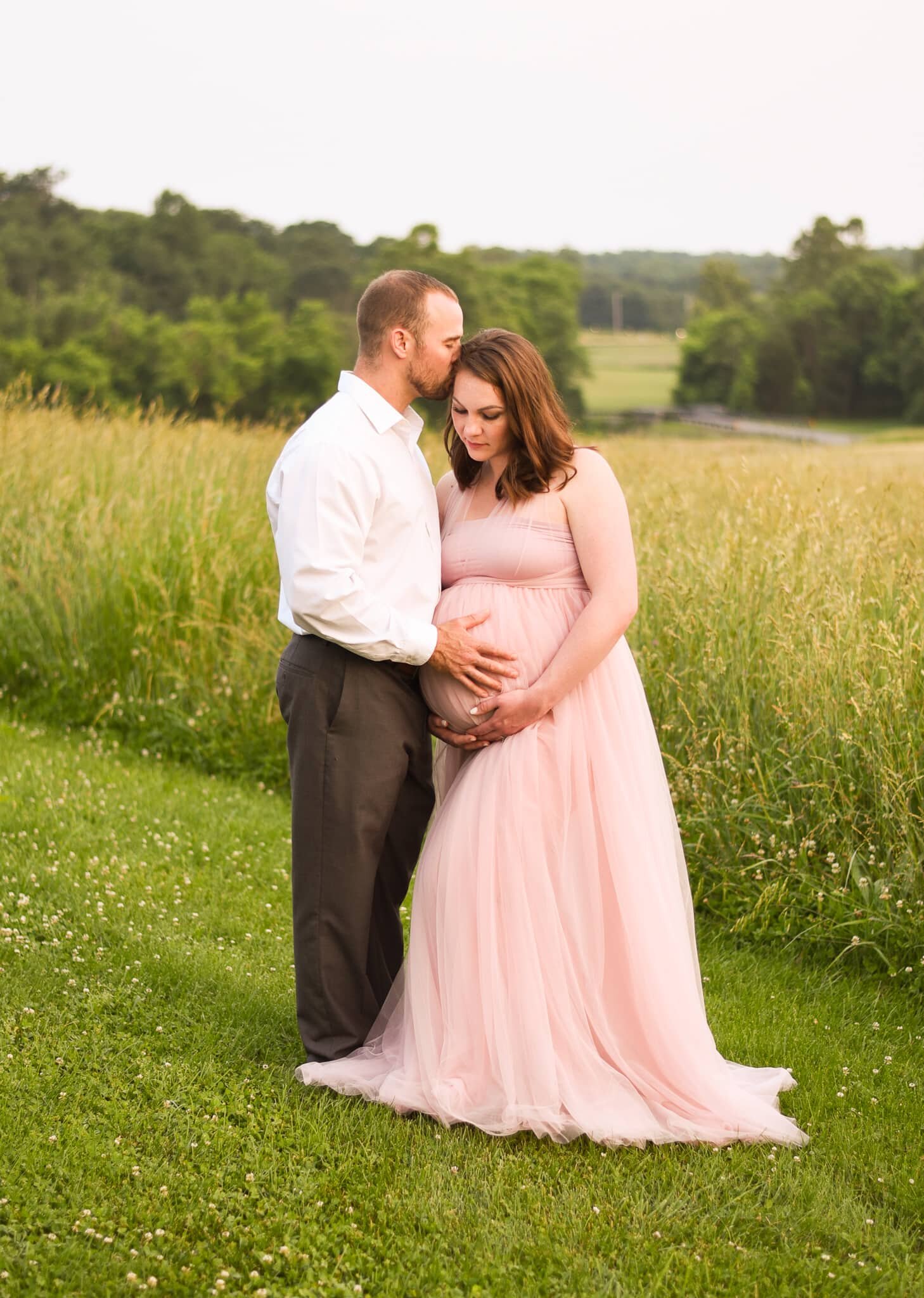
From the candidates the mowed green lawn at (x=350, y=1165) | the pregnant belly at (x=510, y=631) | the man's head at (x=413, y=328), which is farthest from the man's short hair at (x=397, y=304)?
the mowed green lawn at (x=350, y=1165)

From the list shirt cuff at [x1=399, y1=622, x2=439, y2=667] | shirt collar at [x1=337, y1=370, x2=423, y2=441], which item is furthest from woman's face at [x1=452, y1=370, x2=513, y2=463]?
shirt cuff at [x1=399, y1=622, x2=439, y2=667]

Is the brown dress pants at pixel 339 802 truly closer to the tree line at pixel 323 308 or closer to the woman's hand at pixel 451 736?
the woman's hand at pixel 451 736

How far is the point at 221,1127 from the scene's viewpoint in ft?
10.6

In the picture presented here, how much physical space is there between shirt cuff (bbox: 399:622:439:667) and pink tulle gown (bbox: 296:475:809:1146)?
0.16 meters

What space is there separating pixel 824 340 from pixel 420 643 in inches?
2097

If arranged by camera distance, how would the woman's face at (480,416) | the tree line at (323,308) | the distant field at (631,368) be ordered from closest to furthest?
the woman's face at (480,416), the tree line at (323,308), the distant field at (631,368)

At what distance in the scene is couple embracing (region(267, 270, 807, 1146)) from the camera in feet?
10.6

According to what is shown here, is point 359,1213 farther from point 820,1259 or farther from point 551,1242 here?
point 820,1259

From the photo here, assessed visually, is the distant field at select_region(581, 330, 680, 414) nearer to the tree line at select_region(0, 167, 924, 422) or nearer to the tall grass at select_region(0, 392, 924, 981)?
the tree line at select_region(0, 167, 924, 422)

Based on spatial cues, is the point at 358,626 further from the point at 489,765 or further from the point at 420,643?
the point at 489,765

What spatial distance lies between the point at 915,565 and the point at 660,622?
1232mm

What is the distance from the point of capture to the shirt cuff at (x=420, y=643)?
3.26 metres

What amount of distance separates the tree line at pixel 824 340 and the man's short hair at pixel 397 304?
47.8 metres

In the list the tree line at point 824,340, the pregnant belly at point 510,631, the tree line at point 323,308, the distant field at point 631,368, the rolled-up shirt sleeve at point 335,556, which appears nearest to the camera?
the rolled-up shirt sleeve at point 335,556
